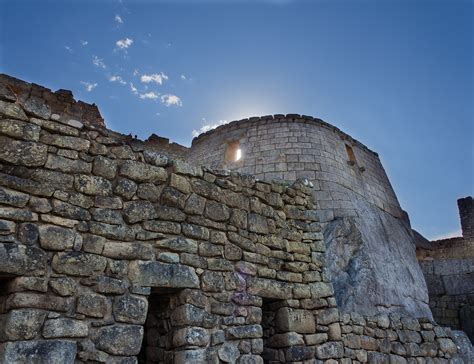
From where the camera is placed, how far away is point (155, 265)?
10.7ft

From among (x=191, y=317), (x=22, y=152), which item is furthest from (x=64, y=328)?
(x=22, y=152)

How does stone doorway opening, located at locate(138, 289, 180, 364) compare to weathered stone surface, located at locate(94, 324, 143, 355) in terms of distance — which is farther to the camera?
stone doorway opening, located at locate(138, 289, 180, 364)

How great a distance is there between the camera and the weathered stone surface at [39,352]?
243cm

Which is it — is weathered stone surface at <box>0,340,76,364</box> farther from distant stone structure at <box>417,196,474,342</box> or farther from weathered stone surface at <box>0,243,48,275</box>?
distant stone structure at <box>417,196,474,342</box>

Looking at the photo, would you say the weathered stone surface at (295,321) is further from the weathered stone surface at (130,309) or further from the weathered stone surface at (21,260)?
the weathered stone surface at (21,260)

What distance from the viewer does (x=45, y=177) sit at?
2.94m

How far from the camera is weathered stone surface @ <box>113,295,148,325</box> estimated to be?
2.96 metres

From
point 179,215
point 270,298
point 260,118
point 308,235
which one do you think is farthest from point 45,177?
point 260,118

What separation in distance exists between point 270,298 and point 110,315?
1.84m

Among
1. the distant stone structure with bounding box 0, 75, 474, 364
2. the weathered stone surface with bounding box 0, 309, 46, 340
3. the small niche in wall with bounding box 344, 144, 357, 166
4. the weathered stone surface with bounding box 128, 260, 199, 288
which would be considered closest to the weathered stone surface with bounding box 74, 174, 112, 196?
the distant stone structure with bounding box 0, 75, 474, 364

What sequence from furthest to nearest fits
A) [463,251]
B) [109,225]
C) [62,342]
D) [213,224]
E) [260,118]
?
[463,251] → [260,118] → [213,224] → [109,225] → [62,342]

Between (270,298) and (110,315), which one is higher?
(270,298)

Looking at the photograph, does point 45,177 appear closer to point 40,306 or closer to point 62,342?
point 40,306

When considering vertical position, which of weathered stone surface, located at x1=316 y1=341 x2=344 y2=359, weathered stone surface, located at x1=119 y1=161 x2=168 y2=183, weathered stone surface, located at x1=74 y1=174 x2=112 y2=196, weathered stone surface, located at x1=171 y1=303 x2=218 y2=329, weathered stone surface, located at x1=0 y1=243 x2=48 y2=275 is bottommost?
weathered stone surface, located at x1=316 y1=341 x2=344 y2=359
